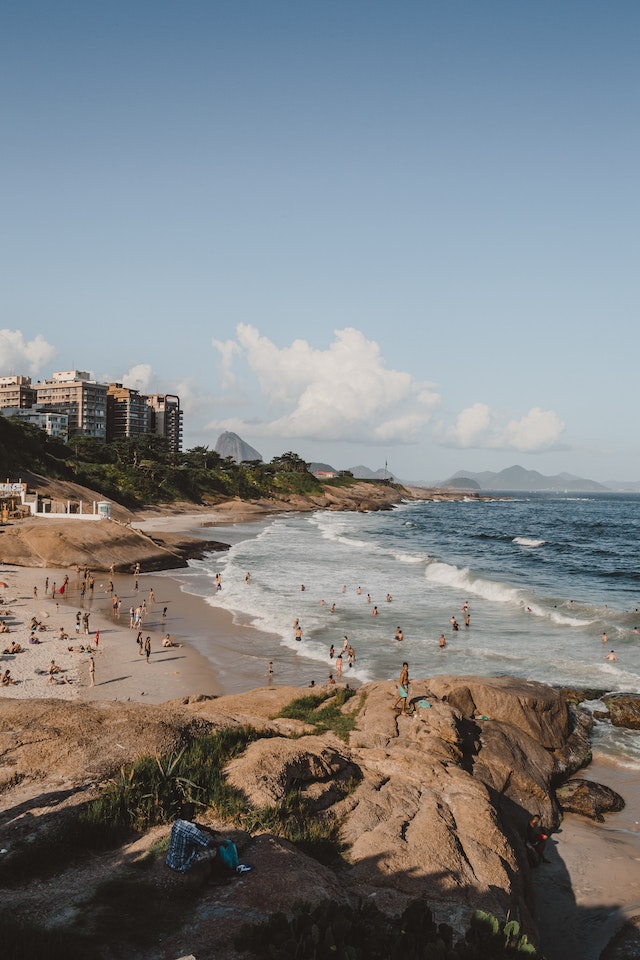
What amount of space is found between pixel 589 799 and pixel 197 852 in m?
13.0

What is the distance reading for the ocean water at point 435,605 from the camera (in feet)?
95.7

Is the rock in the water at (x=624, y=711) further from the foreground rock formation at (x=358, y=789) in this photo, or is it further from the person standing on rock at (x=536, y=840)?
the person standing on rock at (x=536, y=840)

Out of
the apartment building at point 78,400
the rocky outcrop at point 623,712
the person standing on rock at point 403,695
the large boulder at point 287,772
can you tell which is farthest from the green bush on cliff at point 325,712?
the apartment building at point 78,400

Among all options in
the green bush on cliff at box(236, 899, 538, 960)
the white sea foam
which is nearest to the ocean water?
the white sea foam

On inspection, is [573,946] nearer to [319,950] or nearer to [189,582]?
[319,950]

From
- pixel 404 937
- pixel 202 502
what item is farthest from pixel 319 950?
pixel 202 502

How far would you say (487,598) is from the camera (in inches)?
1816

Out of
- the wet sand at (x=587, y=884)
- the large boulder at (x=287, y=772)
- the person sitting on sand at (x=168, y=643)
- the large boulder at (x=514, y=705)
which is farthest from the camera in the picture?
the person sitting on sand at (x=168, y=643)

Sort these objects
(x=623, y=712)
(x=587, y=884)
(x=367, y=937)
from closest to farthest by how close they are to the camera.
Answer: (x=367, y=937)
(x=587, y=884)
(x=623, y=712)

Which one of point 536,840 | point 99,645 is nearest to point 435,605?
point 99,645

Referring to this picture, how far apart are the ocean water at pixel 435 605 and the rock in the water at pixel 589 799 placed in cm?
279

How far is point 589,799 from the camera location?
1705 centimetres

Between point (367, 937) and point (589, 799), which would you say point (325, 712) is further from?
point (367, 937)

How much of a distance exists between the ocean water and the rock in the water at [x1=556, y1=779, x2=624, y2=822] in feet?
9.14
